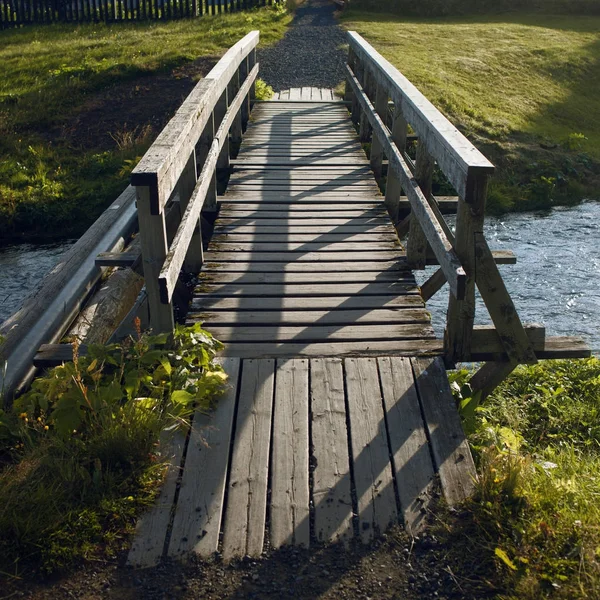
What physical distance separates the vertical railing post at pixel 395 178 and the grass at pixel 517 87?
5015 mm

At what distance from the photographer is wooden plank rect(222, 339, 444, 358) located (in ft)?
15.0

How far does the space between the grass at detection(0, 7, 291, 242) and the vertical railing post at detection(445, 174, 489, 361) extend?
7632 mm

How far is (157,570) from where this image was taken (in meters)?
2.96

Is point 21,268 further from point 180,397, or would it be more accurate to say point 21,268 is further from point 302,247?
point 180,397

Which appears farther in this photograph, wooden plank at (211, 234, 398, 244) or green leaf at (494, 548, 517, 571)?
wooden plank at (211, 234, 398, 244)

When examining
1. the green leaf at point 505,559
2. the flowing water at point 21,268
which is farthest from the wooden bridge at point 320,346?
the flowing water at point 21,268

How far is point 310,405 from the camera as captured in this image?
13.3ft

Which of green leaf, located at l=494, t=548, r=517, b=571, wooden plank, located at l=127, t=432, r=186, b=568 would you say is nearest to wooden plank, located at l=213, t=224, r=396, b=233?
wooden plank, located at l=127, t=432, r=186, b=568

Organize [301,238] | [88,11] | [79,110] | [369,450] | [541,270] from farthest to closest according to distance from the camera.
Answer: [88,11], [79,110], [541,270], [301,238], [369,450]

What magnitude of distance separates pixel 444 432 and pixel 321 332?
4.30 ft

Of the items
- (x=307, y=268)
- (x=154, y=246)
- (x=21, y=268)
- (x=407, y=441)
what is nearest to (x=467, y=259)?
(x=407, y=441)

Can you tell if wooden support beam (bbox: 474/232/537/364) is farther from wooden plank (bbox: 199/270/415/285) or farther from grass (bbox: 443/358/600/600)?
wooden plank (bbox: 199/270/415/285)

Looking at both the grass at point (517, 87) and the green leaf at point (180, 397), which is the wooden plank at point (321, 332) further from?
the grass at point (517, 87)

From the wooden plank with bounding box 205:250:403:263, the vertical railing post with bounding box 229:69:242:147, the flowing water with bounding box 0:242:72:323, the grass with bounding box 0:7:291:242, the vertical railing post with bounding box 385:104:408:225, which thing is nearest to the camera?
the wooden plank with bounding box 205:250:403:263
